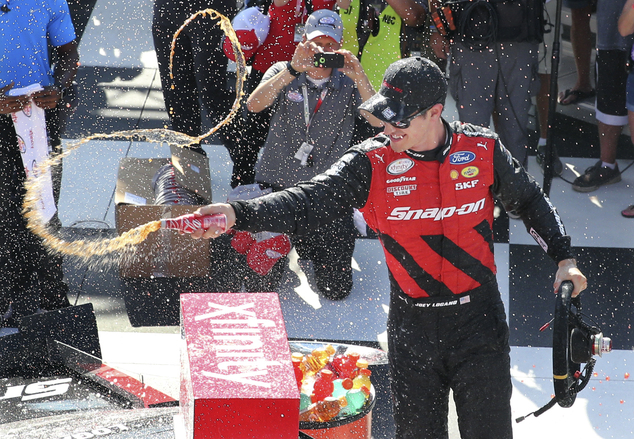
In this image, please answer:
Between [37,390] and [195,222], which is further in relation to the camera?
[37,390]

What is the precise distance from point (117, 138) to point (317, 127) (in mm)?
2006

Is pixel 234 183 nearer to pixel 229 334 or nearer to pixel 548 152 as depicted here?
pixel 548 152

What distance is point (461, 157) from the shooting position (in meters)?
2.72

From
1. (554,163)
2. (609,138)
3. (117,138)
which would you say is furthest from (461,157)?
(117,138)

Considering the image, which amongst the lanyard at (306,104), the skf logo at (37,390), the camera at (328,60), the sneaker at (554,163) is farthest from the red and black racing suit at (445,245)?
the sneaker at (554,163)

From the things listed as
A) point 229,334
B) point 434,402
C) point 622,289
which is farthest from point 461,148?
point 622,289

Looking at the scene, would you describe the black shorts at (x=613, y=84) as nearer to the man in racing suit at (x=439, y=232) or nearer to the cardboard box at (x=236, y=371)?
the man in racing suit at (x=439, y=232)

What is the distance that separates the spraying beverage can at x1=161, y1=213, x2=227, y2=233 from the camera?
2.35 m

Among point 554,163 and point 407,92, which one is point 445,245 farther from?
point 554,163

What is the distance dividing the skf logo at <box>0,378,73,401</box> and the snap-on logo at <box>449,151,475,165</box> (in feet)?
4.77

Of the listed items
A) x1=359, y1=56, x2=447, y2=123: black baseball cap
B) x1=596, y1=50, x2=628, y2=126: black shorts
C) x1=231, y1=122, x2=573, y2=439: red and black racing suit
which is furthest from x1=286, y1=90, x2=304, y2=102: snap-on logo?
x1=596, y1=50, x2=628, y2=126: black shorts

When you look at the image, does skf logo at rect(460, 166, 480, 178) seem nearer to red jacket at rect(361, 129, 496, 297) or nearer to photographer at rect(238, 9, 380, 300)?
red jacket at rect(361, 129, 496, 297)

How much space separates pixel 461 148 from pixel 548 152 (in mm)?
2570

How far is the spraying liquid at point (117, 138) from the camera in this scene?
4166 mm
